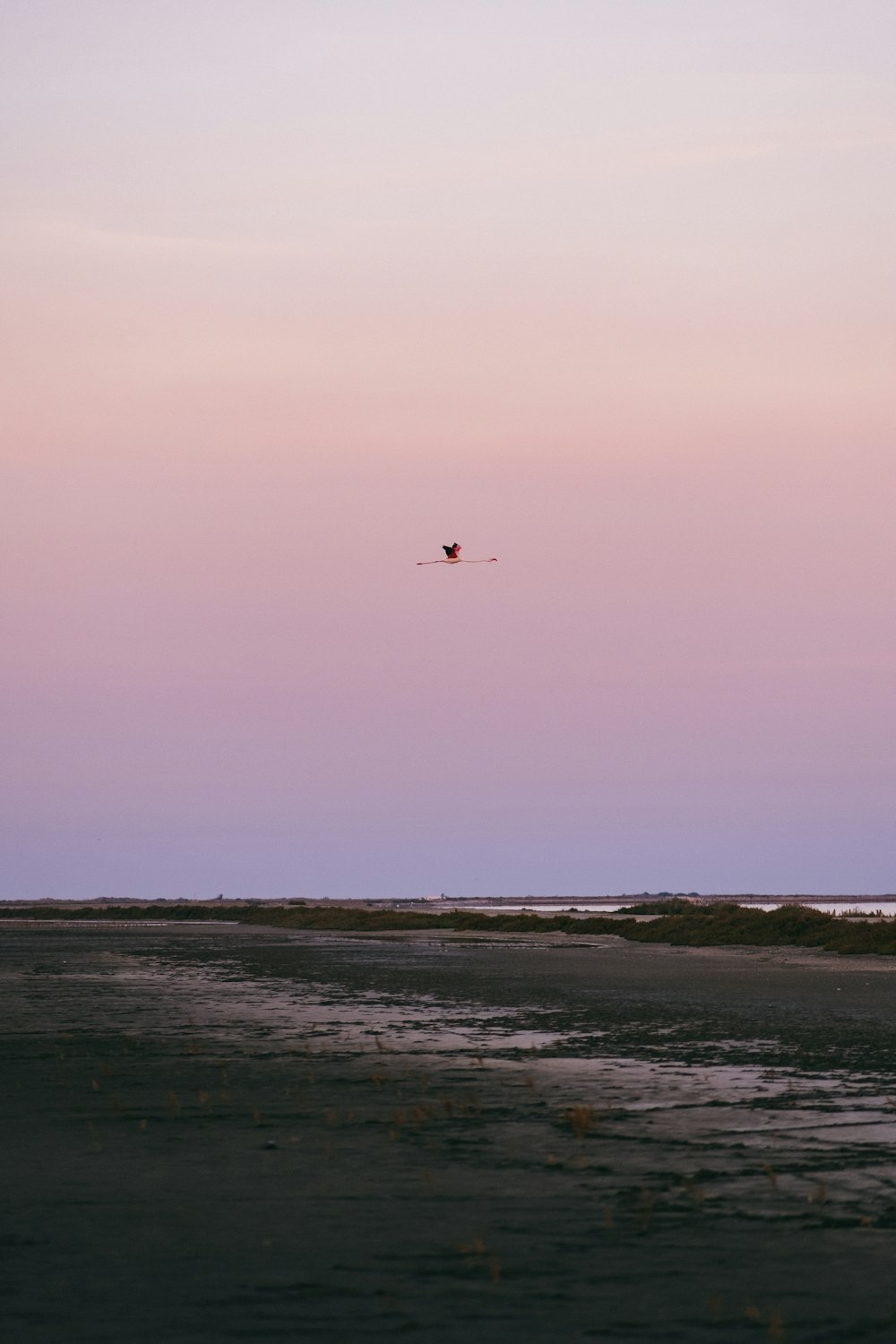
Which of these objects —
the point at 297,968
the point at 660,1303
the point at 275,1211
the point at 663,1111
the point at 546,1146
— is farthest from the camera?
Answer: the point at 297,968

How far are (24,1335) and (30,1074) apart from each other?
466 inches

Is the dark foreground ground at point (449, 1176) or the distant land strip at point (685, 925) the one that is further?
the distant land strip at point (685, 925)

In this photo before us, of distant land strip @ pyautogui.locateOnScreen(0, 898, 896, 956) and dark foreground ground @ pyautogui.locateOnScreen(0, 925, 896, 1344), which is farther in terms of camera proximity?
distant land strip @ pyautogui.locateOnScreen(0, 898, 896, 956)

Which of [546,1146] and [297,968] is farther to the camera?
[297,968]

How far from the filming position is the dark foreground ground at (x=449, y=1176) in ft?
28.7

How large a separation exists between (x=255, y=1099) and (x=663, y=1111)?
449 centimetres

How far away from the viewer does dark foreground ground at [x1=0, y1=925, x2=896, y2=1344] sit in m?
8.76

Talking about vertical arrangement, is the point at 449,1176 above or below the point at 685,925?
below

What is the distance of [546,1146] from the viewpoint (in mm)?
13945

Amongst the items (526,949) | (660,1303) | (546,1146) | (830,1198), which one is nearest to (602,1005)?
(546,1146)

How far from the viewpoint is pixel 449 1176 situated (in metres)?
12.7

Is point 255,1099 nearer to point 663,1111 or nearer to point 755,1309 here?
point 663,1111

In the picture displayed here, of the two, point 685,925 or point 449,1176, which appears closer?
point 449,1176

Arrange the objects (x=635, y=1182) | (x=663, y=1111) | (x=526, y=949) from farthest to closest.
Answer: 1. (x=526, y=949)
2. (x=663, y=1111)
3. (x=635, y=1182)
